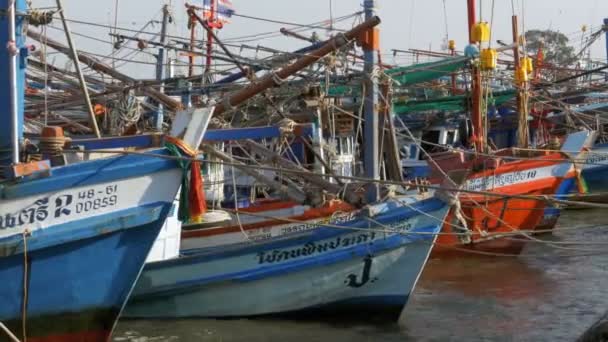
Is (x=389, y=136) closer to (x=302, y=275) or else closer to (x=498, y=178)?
(x=302, y=275)

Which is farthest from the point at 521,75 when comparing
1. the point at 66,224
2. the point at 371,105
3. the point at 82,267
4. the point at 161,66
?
the point at 66,224

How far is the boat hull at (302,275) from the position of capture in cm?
1023

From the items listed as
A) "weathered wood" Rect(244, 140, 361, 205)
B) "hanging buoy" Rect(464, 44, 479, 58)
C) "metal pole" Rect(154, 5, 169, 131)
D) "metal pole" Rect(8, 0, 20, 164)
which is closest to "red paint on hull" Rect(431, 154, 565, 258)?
"hanging buoy" Rect(464, 44, 479, 58)

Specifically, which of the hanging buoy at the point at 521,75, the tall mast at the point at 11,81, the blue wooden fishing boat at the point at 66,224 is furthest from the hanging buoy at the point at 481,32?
the tall mast at the point at 11,81

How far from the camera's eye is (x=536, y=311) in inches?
448

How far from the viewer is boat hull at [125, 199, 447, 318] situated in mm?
10234

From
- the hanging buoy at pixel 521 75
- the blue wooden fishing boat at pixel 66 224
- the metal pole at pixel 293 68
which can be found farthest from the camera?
the hanging buoy at pixel 521 75

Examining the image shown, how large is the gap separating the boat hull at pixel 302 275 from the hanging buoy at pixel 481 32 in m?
6.38

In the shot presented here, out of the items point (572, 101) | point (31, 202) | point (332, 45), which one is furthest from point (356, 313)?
point (572, 101)

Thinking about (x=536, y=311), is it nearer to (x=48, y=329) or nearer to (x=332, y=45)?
(x=332, y=45)

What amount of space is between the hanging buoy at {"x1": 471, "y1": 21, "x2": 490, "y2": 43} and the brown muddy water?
3856 mm

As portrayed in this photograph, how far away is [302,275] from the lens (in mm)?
10461

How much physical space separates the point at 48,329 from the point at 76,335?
11.3 inches

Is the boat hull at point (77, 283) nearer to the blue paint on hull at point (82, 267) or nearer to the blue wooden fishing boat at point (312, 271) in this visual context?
the blue paint on hull at point (82, 267)
